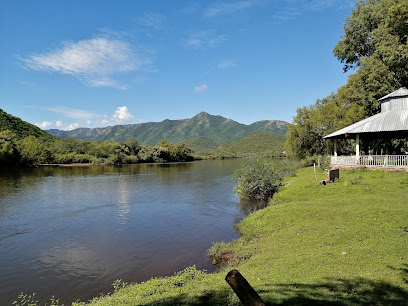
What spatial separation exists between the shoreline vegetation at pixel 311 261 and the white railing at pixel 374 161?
8.37 m

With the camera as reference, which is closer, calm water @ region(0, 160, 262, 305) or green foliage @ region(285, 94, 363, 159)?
calm water @ region(0, 160, 262, 305)

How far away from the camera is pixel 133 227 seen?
54.7ft

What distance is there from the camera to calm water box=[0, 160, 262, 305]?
32.6 ft

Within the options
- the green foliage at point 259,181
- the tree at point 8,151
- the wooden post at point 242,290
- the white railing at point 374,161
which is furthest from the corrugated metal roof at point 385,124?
the tree at point 8,151

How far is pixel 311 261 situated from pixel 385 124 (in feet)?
65.7

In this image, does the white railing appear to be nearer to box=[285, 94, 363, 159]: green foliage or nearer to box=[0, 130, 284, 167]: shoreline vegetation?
box=[285, 94, 363, 159]: green foliage

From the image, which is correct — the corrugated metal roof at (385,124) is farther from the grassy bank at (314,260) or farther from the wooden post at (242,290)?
the wooden post at (242,290)

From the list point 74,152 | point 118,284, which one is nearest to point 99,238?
point 118,284

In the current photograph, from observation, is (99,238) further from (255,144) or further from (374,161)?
(255,144)

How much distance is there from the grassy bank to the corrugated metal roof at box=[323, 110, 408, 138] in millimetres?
9441

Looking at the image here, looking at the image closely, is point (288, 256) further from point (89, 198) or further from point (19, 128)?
point (19, 128)

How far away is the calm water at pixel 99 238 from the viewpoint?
32.6 ft

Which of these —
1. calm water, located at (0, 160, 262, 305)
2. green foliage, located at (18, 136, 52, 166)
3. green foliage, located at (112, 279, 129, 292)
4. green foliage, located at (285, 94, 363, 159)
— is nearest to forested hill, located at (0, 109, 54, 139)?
green foliage, located at (18, 136, 52, 166)

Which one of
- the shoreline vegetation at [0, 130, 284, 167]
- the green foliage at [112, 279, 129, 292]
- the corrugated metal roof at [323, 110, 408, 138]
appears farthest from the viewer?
the shoreline vegetation at [0, 130, 284, 167]
